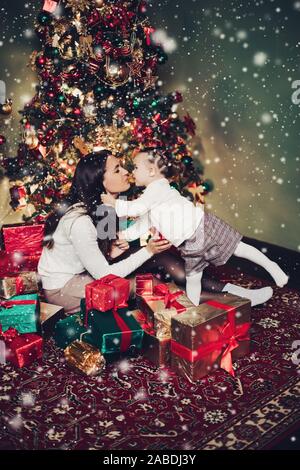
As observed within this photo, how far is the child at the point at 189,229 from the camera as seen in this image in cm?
341

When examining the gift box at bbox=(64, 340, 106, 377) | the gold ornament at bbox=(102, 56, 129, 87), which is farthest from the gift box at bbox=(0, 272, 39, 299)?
the gold ornament at bbox=(102, 56, 129, 87)

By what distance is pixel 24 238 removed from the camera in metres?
3.96

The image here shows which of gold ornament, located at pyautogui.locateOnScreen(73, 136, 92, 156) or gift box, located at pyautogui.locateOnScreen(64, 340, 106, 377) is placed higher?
gold ornament, located at pyautogui.locateOnScreen(73, 136, 92, 156)

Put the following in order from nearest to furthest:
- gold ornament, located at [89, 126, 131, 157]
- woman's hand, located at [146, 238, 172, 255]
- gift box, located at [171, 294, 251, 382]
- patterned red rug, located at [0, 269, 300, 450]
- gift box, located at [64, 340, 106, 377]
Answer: patterned red rug, located at [0, 269, 300, 450]
gift box, located at [171, 294, 251, 382]
gift box, located at [64, 340, 106, 377]
woman's hand, located at [146, 238, 172, 255]
gold ornament, located at [89, 126, 131, 157]

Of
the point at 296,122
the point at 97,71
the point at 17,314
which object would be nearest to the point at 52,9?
the point at 97,71

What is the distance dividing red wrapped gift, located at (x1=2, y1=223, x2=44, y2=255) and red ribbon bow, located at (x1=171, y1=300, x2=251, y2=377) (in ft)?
5.23

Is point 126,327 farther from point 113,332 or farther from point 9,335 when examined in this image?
point 9,335

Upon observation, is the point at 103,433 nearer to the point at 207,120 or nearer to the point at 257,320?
the point at 257,320

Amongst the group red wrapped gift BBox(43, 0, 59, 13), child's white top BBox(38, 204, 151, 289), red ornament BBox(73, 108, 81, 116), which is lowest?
child's white top BBox(38, 204, 151, 289)

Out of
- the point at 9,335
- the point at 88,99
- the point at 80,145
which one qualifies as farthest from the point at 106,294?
the point at 88,99

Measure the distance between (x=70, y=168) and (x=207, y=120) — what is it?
166cm

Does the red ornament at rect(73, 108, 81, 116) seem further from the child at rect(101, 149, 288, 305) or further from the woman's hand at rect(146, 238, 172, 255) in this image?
the woman's hand at rect(146, 238, 172, 255)

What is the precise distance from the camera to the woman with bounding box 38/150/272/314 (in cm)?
332

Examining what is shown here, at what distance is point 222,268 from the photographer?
4633mm
